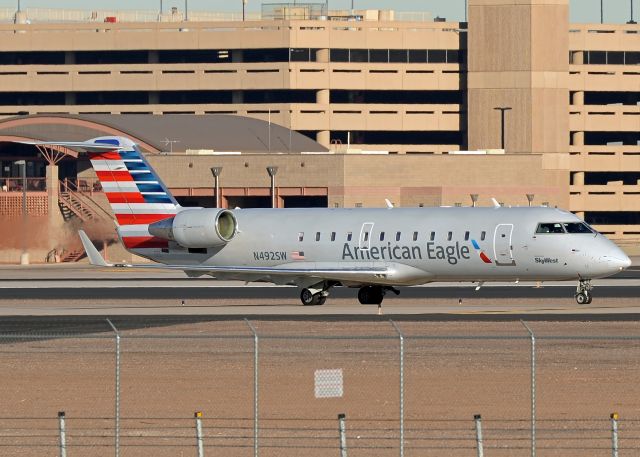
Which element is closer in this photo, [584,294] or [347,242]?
[584,294]

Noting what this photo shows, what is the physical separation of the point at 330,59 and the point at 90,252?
87.8 meters

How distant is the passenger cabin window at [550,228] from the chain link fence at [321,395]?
32.0 feet

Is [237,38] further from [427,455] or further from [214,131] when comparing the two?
[427,455]

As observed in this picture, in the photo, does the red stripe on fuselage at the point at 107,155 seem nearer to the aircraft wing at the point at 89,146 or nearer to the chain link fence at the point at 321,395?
the aircraft wing at the point at 89,146

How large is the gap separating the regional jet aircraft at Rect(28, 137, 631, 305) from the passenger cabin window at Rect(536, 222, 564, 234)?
0.03 m

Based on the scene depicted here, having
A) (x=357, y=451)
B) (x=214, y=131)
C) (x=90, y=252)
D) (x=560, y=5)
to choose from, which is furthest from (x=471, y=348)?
(x=560, y=5)

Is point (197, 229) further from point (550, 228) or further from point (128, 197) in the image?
point (550, 228)

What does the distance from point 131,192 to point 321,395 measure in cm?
3065

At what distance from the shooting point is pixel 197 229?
5203 cm

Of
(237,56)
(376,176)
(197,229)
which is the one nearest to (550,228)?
(197,229)

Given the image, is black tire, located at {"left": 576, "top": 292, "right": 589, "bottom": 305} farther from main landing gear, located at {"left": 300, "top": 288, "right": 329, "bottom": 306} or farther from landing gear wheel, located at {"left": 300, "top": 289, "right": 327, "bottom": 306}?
landing gear wheel, located at {"left": 300, "top": 289, "right": 327, "bottom": 306}

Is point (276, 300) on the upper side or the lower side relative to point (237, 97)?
lower

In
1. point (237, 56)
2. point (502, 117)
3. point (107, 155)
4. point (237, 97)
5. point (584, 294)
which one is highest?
point (237, 56)

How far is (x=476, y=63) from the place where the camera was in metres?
129
